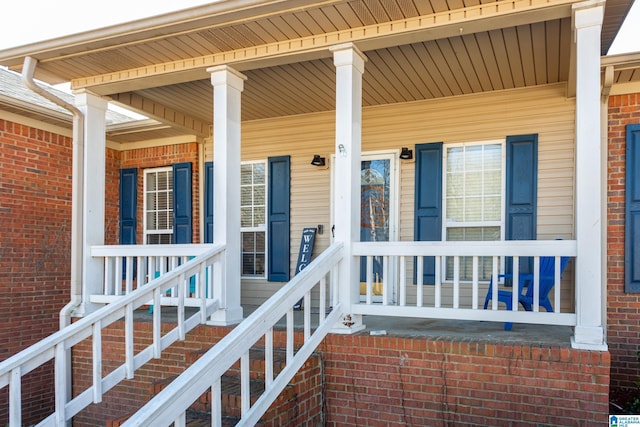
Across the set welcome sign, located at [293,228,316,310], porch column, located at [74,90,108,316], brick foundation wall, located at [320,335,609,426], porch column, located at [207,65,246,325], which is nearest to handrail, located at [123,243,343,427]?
brick foundation wall, located at [320,335,609,426]

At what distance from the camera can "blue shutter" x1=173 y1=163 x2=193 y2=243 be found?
6957 mm

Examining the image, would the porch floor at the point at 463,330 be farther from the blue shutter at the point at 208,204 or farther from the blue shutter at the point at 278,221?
the blue shutter at the point at 208,204

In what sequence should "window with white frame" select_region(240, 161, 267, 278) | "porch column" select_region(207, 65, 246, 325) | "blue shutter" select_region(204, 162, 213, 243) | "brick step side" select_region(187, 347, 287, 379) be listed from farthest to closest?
"blue shutter" select_region(204, 162, 213, 243), "window with white frame" select_region(240, 161, 267, 278), "porch column" select_region(207, 65, 246, 325), "brick step side" select_region(187, 347, 287, 379)

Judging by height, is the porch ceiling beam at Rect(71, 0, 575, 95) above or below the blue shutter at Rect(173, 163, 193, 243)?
above

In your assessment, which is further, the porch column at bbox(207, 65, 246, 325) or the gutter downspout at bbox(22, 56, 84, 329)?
the gutter downspout at bbox(22, 56, 84, 329)

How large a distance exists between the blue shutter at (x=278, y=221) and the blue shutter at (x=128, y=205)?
2.16 metres

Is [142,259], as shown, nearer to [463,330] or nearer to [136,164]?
[136,164]

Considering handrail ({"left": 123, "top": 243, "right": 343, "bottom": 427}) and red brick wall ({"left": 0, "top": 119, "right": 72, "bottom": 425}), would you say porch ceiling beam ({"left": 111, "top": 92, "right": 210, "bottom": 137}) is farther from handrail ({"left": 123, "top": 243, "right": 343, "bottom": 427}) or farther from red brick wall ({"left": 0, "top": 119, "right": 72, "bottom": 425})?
handrail ({"left": 123, "top": 243, "right": 343, "bottom": 427})

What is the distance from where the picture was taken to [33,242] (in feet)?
20.5

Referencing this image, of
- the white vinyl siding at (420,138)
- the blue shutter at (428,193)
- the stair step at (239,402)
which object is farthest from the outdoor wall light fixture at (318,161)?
the stair step at (239,402)

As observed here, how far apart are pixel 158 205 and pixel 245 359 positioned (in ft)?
16.4

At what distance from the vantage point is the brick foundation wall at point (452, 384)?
3266mm

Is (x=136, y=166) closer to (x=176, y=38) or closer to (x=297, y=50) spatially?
(x=176, y=38)

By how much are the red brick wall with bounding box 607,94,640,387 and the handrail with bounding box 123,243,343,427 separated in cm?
270
